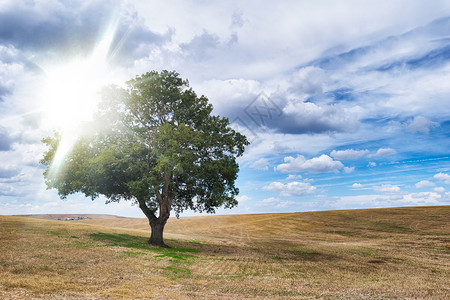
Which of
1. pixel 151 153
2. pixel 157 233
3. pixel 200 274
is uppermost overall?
pixel 151 153

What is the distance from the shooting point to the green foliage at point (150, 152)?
30359mm

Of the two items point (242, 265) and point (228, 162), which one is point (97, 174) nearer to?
point (228, 162)

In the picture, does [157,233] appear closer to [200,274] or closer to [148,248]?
[148,248]

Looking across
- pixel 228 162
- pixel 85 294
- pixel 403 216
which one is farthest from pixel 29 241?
pixel 403 216

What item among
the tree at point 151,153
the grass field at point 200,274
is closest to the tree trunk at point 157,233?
the tree at point 151,153

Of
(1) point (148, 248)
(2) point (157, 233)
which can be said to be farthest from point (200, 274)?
(2) point (157, 233)

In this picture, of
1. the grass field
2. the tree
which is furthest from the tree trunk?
the grass field

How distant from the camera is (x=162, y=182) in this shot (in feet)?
102

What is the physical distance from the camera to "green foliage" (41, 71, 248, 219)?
30359 millimetres

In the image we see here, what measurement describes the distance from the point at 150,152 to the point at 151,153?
2.67 ft

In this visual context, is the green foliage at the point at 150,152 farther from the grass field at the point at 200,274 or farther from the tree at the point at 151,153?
the grass field at the point at 200,274

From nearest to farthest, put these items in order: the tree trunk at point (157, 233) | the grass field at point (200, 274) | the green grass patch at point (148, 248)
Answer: the grass field at point (200, 274), the green grass patch at point (148, 248), the tree trunk at point (157, 233)

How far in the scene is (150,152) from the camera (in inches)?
1280

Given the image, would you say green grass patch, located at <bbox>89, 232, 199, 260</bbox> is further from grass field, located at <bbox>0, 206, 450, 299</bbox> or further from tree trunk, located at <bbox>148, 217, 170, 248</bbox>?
grass field, located at <bbox>0, 206, 450, 299</bbox>
